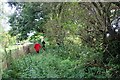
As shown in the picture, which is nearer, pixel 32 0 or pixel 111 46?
pixel 32 0

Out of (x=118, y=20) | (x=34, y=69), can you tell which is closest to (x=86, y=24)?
(x=118, y=20)

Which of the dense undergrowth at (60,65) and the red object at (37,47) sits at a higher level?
the red object at (37,47)

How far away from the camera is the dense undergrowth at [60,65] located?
9.53 feet

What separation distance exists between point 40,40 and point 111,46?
802mm

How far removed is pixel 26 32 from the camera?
279 centimetres

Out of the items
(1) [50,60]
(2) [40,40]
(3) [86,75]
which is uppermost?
(2) [40,40]

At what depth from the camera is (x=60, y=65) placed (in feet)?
9.71

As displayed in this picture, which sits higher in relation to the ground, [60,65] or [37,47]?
[37,47]

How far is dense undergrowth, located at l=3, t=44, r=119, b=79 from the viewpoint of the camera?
2.91 metres

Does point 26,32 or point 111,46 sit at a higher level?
point 26,32

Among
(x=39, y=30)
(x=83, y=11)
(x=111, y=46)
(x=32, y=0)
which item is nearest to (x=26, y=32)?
(x=39, y=30)

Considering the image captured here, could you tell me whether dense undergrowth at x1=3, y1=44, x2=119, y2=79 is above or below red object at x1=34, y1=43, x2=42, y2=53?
below

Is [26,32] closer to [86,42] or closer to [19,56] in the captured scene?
A: [19,56]

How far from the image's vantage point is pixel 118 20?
9.54 ft
